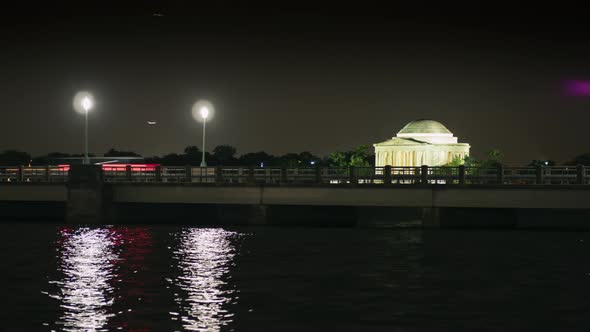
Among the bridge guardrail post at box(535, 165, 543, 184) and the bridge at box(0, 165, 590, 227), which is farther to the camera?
the bridge guardrail post at box(535, 165, 543, 184)

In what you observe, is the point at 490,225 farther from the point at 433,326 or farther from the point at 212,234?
the point at 433,326

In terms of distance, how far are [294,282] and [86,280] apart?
7.96 metres

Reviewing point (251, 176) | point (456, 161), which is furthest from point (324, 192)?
point (456, 161)

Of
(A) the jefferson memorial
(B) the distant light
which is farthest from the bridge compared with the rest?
(A) the jefferson memorial

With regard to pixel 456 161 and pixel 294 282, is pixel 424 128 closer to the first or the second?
pixel 456 161

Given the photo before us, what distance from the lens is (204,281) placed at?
4031cm

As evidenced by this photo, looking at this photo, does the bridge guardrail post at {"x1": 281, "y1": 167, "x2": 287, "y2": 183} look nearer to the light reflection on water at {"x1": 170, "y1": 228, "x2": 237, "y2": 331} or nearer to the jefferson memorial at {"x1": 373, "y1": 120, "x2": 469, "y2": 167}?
the light reflection on water at {"x1": 170, "y1": 228, "x2": 237, "y2": 331}

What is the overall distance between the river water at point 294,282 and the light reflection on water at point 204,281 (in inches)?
2.5

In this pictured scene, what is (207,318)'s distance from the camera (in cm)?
3097

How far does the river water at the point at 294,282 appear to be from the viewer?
3055 centimetres

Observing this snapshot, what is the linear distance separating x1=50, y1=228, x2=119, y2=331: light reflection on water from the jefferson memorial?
9531cm

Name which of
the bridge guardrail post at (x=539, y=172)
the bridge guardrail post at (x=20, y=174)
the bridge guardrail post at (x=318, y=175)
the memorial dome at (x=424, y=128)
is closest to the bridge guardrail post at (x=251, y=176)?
the bridge guardrail post at (x=318, y=175)

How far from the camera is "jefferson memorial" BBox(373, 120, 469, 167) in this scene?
Result: 156 metres

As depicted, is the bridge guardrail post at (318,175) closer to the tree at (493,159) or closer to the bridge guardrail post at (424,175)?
the bridge guardrail post at (424,175)
